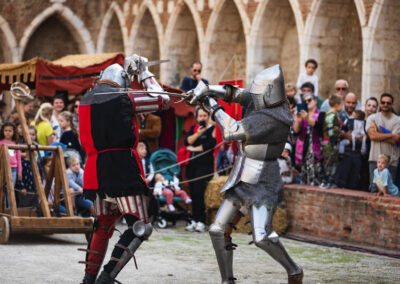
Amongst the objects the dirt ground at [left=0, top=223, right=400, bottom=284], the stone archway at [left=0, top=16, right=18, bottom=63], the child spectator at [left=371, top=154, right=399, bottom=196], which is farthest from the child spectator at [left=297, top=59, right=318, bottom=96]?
the stone archway at [left=0, top=16, right=18, bottom=63]

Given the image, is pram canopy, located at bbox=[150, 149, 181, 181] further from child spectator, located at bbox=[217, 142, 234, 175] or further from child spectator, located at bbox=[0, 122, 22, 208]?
child spectator, located at bbox=[0, 122, 22, 208]

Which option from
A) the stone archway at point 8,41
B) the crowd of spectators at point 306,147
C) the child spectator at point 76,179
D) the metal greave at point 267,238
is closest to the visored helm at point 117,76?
the metal greave at point 267,238

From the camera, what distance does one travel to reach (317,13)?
1512 cm

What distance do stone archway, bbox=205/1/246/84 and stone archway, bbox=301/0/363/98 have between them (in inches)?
106

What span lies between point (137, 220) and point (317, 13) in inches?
380

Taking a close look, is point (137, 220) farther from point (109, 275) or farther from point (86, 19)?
point (86, 19)

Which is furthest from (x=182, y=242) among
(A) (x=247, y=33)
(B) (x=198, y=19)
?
(B) (x=198, y=19)

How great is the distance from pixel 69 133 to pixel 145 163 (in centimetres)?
110

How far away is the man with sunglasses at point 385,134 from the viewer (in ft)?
32.1

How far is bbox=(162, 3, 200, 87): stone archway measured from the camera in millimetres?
19484

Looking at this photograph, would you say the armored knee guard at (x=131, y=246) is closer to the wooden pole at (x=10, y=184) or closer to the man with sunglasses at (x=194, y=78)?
the wooden pole at (x=10, y=184)

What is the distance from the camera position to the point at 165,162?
1173 cm

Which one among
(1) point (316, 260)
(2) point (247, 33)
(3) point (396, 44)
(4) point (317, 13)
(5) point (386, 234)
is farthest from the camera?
(2) point (247, 33)

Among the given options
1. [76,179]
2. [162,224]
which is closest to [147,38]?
[162,224]
